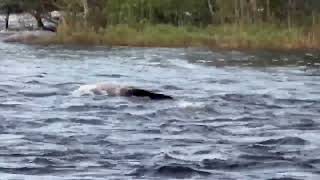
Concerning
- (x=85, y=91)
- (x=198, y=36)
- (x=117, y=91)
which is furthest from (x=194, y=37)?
(x=117, y=91)

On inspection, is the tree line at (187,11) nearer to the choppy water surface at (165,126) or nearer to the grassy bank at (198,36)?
the grassy bank at (198,36)

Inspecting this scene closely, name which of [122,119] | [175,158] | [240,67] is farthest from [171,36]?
[175,158]

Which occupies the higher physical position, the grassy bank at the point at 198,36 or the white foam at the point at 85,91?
the white foam at the point at 85,91

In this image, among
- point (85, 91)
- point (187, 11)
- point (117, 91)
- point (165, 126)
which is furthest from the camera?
point (187, 11)

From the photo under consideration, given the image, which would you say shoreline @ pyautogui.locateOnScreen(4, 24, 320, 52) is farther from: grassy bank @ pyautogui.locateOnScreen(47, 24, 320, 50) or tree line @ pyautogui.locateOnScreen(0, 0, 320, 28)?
tree line @ pyautogui.locateOnScreen(0, 0, 320, 28)

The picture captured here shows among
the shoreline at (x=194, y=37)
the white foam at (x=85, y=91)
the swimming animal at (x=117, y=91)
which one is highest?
the swimming animal at (x=117, y=91)

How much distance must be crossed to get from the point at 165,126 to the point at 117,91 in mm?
5040

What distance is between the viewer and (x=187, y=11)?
52.8m

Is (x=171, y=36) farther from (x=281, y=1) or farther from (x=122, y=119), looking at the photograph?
(x=122, y=119)

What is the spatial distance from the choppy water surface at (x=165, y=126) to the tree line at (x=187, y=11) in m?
16.7

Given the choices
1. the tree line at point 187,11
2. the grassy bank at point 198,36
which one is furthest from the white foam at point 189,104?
the tree line at point 187,11

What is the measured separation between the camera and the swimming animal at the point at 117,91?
19750 mm

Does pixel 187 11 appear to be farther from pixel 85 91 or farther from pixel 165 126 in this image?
pixel 165 126

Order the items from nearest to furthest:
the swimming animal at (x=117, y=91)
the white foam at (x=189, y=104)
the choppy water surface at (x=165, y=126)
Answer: the choppy water surface at (x=165, y=126)
the white foam at (x=189, y=104)
the swimming animal at (x=117, y=91)
